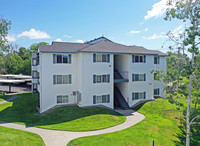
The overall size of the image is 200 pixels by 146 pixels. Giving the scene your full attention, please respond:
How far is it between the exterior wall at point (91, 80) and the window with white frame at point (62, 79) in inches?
105

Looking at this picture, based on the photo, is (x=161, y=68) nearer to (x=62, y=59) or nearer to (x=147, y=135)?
(x=147, y=135)

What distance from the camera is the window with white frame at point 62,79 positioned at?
67.4 ft

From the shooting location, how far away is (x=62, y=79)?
2100cm

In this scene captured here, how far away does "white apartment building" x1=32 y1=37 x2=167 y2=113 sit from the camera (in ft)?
65.6

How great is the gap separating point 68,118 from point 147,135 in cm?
881

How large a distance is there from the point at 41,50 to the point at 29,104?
1024 centimetres

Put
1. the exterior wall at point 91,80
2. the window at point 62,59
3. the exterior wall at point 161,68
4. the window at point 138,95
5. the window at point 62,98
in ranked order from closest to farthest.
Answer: the exterior wall at point 91,80 < the window at point 62,59 < the window at point 62,98 < the window at point 138,95 < the exterior wall at point 161,68

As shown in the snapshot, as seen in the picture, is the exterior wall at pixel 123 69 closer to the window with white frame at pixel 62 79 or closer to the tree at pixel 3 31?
the window with white frame at pixel 62 79

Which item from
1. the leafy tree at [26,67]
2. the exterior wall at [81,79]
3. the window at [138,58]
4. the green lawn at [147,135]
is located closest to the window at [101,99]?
the exterior wall at [81,79]

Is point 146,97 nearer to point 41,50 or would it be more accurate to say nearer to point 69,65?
point 69,65

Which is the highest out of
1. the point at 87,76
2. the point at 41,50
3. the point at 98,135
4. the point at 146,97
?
the point at 41,50

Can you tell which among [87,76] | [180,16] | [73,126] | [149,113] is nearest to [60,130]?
[73,126]

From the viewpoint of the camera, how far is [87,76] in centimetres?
2009

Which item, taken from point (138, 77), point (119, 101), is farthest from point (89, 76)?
point (138, 77)
